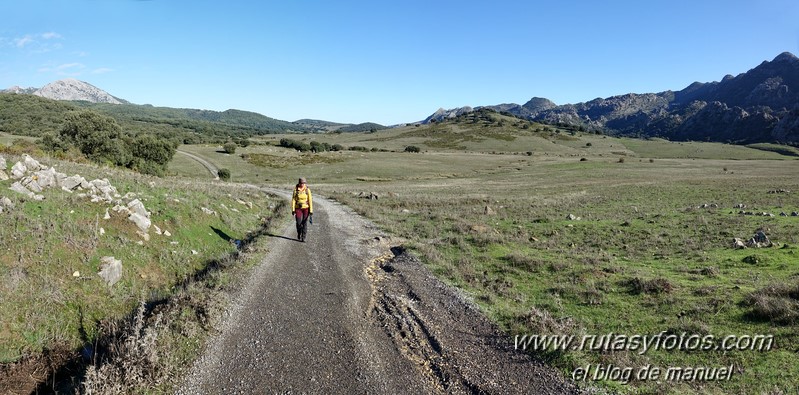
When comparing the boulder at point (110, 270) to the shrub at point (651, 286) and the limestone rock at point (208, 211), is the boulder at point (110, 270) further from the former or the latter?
the shrub at point (651, 286)

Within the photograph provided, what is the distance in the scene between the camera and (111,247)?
11531 mm

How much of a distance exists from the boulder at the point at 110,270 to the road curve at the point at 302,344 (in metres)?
3.47

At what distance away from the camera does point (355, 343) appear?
8086 mm

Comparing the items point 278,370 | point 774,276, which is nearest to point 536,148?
point 774,276

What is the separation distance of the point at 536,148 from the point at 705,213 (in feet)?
460

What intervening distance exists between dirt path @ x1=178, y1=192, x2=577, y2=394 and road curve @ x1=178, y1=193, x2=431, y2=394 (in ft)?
0.06

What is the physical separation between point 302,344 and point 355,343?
1.08 m

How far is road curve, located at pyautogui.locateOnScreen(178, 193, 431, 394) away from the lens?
260 inches

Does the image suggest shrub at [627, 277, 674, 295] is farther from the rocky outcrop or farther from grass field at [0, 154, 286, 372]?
the rocky outcrop

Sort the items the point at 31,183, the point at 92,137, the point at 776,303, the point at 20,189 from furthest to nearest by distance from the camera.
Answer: the point at 92,137, the point at 31,183, the point at 20,189, the point at 776,303

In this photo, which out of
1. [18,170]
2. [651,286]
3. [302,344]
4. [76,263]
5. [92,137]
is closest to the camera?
[302,344]

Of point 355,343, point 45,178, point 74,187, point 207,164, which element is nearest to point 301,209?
point 74,187

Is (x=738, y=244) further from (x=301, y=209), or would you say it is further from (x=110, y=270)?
(x=110, y=270)

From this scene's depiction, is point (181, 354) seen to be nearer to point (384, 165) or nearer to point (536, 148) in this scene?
point (384, 165)
